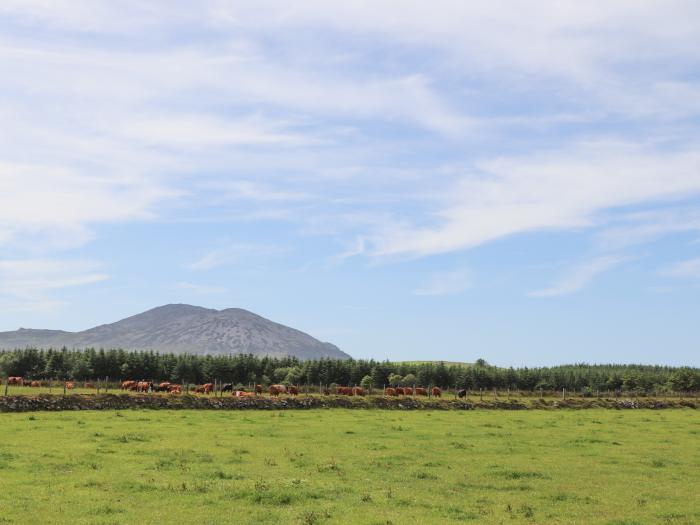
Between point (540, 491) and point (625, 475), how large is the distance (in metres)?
7.11

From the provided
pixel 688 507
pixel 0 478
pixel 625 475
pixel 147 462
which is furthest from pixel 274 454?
pixel 688 507

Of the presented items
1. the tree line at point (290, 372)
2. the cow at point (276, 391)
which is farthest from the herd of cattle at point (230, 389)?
the tree line at point (290, 372)

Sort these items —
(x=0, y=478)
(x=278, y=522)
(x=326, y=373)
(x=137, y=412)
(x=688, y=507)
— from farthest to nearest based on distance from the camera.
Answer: (x=326, y=373) → (x=137, y=412) → (x=0, y=478) → (x=688, y=507) → (x=278, y=522)

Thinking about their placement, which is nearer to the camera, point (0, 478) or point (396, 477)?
point (0, 478)

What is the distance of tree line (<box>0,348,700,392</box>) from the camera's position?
13500 centimetres

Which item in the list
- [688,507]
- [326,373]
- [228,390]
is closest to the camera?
[688,507]

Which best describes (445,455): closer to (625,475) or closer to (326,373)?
(625,475)

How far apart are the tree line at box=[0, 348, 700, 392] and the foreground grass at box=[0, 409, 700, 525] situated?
77.5 meters

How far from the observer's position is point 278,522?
Result: 20.9 m

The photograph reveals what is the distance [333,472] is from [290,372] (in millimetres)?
117883

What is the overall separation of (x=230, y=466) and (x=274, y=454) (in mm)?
4561

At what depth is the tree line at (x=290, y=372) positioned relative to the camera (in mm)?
135000

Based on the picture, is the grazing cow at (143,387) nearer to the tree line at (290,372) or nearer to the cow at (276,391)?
the cow at (276,391)

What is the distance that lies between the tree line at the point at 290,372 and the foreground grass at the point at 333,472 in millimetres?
77515
